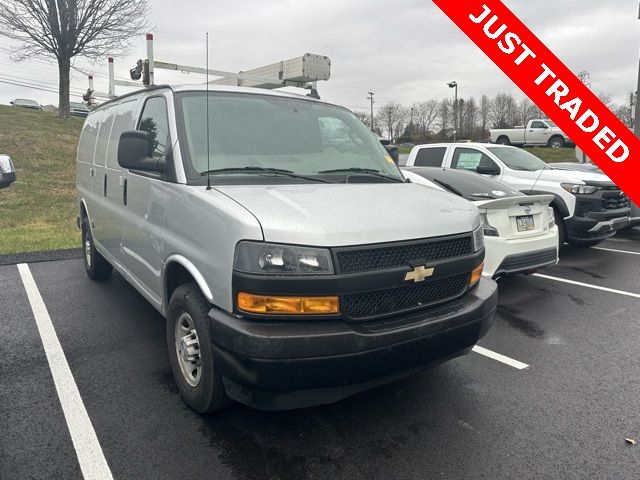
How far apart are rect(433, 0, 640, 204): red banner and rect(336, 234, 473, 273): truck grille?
3626 mm

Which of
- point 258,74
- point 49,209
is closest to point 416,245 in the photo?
point 258,74

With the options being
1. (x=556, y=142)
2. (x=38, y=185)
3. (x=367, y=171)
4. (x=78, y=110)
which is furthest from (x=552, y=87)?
(x=78, y=110)

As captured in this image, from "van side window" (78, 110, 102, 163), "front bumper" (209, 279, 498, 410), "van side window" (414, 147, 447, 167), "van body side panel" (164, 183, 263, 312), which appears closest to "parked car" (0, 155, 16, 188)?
"van body side panel" (164, 183, 263, 312)

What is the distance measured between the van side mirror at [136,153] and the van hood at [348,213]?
2.09ft

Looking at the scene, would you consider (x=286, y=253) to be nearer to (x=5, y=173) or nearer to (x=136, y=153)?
(x=136, y=153)

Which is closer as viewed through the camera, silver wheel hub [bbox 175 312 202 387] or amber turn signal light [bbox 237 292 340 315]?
amber turn signal light [bbox 237 292 340 315]

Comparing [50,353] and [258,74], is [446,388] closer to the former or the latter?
[50,353]

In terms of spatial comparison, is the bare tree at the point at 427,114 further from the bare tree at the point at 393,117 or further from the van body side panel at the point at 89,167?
the van body side panel at the point at 89,167

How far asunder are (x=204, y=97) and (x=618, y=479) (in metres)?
3.51

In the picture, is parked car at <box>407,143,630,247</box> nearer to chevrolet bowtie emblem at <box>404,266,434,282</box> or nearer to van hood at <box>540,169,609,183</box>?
van hood at <box>540,169,609,183</box>

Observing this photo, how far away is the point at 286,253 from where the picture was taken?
243 cm

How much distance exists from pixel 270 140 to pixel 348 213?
1.17 metres

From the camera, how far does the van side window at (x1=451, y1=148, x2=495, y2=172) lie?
28.0ft

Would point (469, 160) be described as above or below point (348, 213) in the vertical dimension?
above
